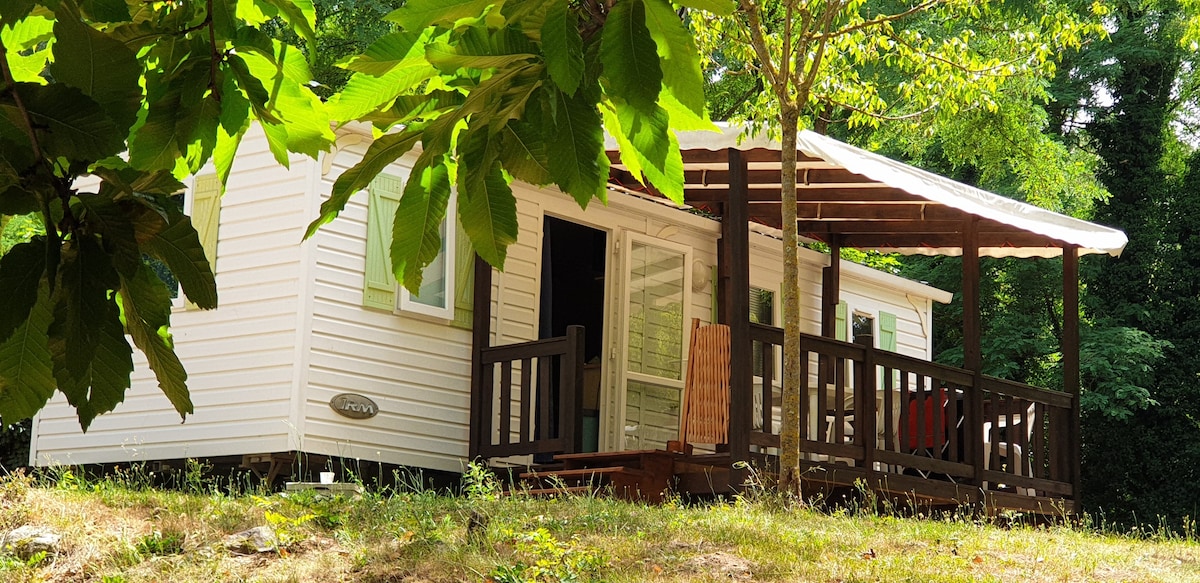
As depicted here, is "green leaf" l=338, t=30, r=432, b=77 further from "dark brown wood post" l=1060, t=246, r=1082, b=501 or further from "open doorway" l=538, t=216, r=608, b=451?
"dark brown wood post" l=1060, t=246, r=1082, b=501

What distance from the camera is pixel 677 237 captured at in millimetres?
11609

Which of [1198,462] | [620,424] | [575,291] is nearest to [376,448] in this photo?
[620,424]

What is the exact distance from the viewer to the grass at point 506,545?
584 centimetres

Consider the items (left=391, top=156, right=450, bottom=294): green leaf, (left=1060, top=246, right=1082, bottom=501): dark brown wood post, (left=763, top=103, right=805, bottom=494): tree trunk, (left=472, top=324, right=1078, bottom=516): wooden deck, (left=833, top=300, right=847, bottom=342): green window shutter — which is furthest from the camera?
(left=833, top=300, right=847, bottom=342): green window shutter

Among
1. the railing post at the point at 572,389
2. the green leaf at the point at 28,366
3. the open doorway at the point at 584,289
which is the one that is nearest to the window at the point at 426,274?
the railing post at the point at 572,389

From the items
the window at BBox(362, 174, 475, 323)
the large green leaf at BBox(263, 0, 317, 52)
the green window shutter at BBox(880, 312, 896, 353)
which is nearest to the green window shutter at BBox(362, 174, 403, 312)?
the window at BBox(362, 174, 475, 323)

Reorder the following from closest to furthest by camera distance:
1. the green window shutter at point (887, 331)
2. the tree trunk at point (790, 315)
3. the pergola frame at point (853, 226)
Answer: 1. the tree trunk at point (790, 315)
2. the pergola frame at point (853, 226)
3. the green window shutter at point (887, 331)

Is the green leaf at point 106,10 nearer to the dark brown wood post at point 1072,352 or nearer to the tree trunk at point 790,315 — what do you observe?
the tree trunk at point 790,315

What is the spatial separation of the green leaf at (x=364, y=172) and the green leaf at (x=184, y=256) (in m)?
0.15

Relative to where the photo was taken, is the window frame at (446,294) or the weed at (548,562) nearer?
the weed at (548,562)

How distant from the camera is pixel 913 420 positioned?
457 inches

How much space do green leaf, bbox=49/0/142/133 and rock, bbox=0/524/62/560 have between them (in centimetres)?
567

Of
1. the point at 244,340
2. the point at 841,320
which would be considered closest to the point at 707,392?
the point at 244,340

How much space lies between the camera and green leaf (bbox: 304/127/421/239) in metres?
1.40
